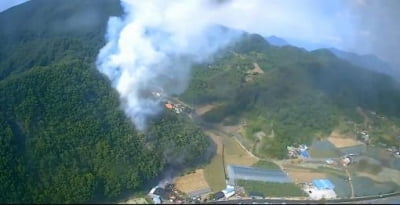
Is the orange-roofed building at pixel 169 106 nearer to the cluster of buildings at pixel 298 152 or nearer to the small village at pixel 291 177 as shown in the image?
the small village at pixel 291 177

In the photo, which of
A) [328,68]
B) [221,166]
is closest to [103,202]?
[221,166]

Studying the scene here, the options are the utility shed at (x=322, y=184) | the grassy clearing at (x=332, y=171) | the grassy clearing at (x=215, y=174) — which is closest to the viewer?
the grassy clearing at (x=215, y=174)

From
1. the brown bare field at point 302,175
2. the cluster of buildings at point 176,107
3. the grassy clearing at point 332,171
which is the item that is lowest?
the grassy clearing at point 332,171

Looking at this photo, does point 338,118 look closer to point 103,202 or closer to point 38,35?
point 103,202

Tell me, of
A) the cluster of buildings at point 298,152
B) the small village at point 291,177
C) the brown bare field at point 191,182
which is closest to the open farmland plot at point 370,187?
the small village at point 291,177

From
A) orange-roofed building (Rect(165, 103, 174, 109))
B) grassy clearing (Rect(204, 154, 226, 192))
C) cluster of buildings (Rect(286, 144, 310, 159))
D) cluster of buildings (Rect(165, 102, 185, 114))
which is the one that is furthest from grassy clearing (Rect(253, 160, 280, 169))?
orange-roofed building (Rect(165, 103, 174, 109))

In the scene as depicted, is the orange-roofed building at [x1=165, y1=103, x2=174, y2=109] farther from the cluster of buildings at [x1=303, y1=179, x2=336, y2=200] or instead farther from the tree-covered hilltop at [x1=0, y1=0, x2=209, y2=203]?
the cluster of buildings at [x1=303, y1=179, x2=336, y2=200]
